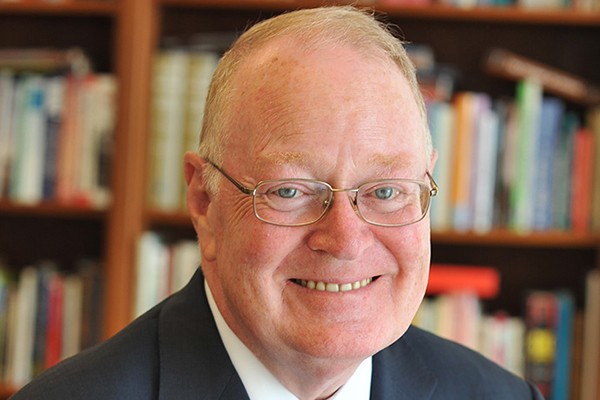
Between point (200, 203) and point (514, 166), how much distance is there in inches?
62.5

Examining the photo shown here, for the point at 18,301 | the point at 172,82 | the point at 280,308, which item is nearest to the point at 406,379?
the point at 280,308

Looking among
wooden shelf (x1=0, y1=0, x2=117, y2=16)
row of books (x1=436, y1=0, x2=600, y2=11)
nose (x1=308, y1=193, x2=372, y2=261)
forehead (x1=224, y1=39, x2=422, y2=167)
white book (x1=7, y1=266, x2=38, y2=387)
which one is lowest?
white book (x1=7, y1=266, x2=38, y2=387)

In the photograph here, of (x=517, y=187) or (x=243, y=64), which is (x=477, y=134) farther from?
(x=243, y=64)

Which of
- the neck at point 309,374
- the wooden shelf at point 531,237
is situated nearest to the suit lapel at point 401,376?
the neck at point 309,374

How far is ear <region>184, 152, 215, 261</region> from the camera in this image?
150 cm

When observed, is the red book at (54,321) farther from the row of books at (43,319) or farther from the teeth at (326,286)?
the teeth at (326,286)

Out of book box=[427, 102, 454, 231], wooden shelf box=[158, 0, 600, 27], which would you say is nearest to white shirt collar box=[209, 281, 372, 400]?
book box=[427, 102, 454, 231]

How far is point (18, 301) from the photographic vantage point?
3.15m

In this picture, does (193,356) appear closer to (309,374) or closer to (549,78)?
(309,374)

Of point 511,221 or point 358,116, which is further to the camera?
point 511,221

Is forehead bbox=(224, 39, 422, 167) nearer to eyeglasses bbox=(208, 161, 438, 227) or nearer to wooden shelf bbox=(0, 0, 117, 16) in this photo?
eyeglasses bbox=(208, 161, 438, 227)

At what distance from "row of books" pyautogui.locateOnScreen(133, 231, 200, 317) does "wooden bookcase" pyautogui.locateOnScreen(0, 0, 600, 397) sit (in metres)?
0.04

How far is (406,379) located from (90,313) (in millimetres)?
1703

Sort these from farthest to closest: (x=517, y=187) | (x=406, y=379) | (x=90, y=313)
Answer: (x=90, y=313) → (x=517, y=187) → (x=406, y=379)
